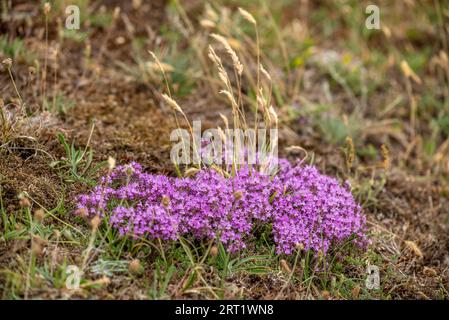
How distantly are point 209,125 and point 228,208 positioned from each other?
1.40 metres

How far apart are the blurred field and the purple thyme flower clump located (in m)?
0.11

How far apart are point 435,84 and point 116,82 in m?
3.29

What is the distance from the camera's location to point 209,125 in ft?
13.9

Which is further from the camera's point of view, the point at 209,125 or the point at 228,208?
the point at 209,125

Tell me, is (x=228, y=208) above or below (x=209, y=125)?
below

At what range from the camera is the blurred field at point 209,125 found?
9.12ft

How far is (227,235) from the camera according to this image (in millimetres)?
2875

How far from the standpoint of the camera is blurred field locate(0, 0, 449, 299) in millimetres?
2779

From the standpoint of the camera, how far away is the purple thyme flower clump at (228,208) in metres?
2.81

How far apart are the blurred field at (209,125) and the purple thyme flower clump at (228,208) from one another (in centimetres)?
11

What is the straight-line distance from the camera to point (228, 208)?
2953 millimetres
